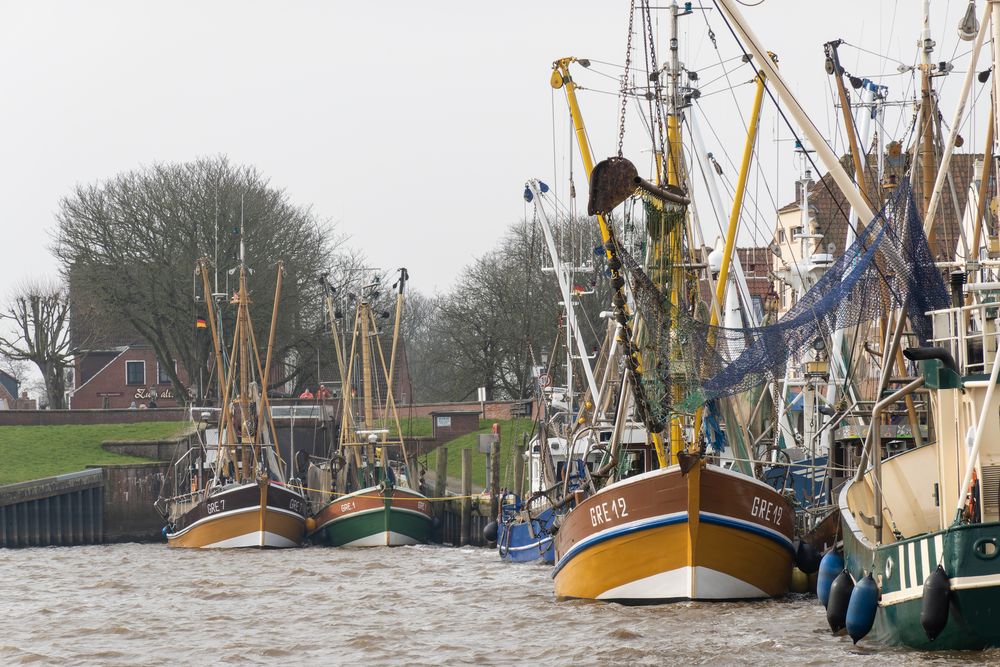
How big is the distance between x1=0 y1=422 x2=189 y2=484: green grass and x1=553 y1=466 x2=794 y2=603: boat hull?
3502 centimetres

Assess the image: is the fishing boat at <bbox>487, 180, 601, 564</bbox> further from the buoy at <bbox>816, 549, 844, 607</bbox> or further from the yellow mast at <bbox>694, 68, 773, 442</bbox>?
the buoy at <bbox>816, 549, 844, 607</bbox>

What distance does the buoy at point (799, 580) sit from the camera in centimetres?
2333

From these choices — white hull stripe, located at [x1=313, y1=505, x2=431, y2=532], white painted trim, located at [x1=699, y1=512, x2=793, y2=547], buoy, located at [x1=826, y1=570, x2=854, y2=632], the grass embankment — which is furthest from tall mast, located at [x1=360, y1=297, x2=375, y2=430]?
buoy, located at [x1=826, y1=570, x2=854, y2=632]

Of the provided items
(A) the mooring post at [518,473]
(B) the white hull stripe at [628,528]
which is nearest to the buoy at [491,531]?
(A) the mooring post at [518,473]

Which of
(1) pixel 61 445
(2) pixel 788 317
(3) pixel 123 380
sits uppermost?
(3) pixel 123 380

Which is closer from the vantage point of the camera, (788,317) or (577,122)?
(788,317)

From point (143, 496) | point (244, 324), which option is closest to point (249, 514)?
point (244, 324)

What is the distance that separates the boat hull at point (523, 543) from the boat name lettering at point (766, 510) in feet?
37.0

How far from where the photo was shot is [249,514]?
43.4m

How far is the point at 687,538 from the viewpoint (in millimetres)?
21203

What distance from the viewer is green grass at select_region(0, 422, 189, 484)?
54.3 m

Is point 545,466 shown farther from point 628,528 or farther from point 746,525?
point 746,525

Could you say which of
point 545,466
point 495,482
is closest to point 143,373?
point 495,482

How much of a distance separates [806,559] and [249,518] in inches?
929
